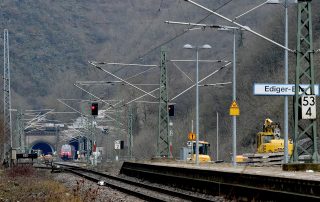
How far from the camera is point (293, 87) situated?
105ft

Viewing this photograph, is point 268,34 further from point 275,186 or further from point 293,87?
point 275,186

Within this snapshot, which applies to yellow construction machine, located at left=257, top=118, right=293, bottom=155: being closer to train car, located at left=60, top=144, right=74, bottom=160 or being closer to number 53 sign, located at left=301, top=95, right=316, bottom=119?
number 53 sign, located at left=301, top=95, right=316, bottom=119

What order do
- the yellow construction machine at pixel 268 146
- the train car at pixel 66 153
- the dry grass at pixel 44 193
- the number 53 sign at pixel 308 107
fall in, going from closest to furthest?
the dry grass at pixel 44 193, the number 53 sign at pixel 308 107, the yellow construction machine at pixel 268 146, the train car at pixel 66 153

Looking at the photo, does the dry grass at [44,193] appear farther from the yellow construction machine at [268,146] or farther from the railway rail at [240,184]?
the yellow construction machine at [268,146]

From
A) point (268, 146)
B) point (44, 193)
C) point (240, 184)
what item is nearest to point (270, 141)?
point (268, 146)

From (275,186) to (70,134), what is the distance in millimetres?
161743

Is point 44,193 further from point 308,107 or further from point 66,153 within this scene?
point 66,153

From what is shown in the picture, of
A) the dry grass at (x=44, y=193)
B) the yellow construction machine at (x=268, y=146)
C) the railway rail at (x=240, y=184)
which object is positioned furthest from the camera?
the yellow construction machine at (x=268, y=146)

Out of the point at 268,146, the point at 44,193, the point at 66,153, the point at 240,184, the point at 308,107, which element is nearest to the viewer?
the point at 240,184

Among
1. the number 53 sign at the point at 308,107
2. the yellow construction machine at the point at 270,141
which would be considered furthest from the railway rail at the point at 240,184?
the yellow construction machine at the point at 270,141

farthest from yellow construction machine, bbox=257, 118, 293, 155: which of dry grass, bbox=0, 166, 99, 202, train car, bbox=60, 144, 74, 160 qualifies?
train car, bbox=60, 144, 74, 160

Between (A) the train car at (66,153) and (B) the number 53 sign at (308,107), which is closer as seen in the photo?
(B) the number 53 sign at (308,107)

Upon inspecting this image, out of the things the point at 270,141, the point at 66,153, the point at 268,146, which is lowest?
the point at 66,153

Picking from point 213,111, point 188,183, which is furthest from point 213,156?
point 188,183
